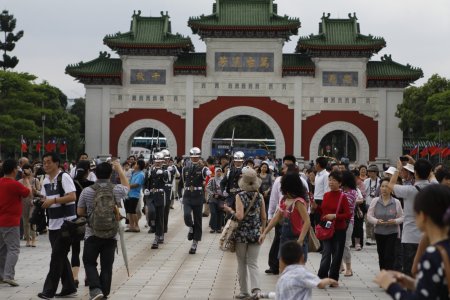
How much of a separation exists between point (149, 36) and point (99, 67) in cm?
329

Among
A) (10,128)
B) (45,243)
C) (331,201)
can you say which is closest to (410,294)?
Result: (331,201)

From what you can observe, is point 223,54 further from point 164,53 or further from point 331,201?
point 331,201

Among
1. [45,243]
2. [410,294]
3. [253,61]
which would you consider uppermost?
[253,61]

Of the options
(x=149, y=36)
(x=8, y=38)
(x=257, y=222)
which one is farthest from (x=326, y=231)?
(x=8, y=38)

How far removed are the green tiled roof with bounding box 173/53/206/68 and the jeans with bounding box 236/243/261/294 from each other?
37.4 m

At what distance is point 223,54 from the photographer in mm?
48062

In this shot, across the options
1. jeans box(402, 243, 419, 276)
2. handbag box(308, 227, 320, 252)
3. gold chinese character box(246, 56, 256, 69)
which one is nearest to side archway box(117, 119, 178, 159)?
gold chinese character box(246, 56, 256, 69)

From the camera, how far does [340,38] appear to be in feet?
160

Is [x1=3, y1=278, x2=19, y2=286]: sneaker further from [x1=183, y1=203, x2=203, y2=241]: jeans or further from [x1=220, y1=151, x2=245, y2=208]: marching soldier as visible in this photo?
[x1=220, y1=151, x2=245, y2=208]: marching soldier

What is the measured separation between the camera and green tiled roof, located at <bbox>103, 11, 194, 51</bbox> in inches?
1898

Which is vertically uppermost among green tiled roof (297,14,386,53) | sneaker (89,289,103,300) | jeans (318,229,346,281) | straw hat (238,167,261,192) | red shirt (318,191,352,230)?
green tiled roof (297,14,386,53)

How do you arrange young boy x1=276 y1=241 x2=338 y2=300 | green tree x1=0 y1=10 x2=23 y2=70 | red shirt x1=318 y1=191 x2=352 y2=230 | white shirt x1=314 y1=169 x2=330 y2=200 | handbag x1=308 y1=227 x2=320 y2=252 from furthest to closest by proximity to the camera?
green tree x1=0 y1=10 x2=23 y2=70 < white shirt x1=314 y1=169 x2=330 y2=200 < red shirt x1=318 y1=191 x2=352 y2=230 < handbag x1=308 y1=227 x2=320 y2=252 < young boy x1=276 y1=241 x2=338 y2=300

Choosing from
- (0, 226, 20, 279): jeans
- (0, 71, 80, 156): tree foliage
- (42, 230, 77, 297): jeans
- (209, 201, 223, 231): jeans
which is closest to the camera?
(42, 230, 77, 297): jeans

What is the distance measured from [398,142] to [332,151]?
1132 inches
